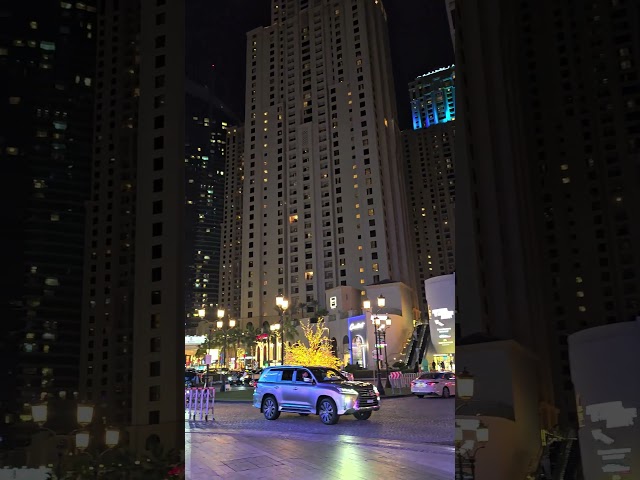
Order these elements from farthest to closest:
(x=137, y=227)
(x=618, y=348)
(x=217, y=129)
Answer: (x=217, y=129) < (x=137, y=227) < (x=618, y=348)

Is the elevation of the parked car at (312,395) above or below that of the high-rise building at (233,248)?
below

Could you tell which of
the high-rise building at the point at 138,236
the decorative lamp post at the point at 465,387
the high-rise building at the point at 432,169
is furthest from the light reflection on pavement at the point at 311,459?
the decorative lamp post at the point at 465,387

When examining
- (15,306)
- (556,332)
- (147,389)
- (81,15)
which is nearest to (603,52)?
(556,332)

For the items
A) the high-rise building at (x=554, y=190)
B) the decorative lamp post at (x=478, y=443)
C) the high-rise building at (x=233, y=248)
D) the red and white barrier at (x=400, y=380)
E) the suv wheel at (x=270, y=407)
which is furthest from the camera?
the high-rise building at (x=233, y=248)

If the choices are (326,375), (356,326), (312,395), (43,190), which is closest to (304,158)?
(356,326)

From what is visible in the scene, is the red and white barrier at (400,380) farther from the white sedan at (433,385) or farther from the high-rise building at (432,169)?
the high-rise building at (432,169)

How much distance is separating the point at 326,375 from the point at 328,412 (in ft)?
3.59

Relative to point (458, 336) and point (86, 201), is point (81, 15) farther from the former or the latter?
point (458, 336)

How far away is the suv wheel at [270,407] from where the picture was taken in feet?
33.1

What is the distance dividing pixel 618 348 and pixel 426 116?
2046mm

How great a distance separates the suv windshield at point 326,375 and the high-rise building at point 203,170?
249 inches

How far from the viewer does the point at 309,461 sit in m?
4.31

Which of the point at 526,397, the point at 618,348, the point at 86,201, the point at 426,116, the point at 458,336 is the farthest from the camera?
the point at 426,116

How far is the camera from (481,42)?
2.46 metres
